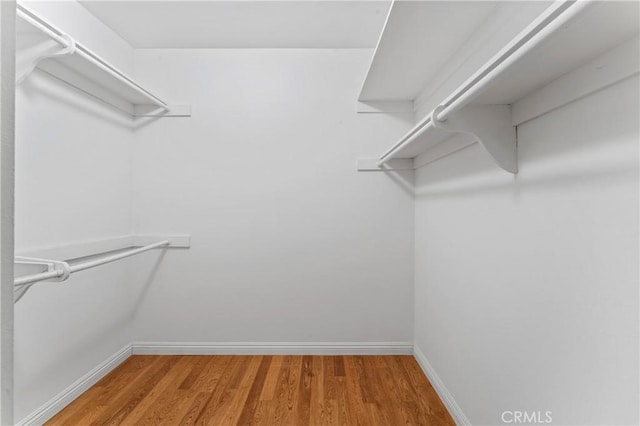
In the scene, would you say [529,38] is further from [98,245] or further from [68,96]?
[98,245]

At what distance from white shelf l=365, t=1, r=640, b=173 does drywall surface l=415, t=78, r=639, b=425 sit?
0.04 metres

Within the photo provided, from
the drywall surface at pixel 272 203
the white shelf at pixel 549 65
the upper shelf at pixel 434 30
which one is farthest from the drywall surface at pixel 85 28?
the white shelf at pixel 549 65

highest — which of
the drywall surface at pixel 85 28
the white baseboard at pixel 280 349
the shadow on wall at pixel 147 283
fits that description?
the drywall surface at pixel 85 28

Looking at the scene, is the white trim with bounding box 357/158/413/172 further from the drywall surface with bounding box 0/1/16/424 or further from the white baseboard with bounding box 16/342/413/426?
the drywall surface with bounding box 0/1/16/424

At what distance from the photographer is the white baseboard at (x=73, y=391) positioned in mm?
1462

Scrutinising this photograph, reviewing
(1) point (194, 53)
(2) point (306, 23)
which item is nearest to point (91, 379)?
(1) point (194, 53)

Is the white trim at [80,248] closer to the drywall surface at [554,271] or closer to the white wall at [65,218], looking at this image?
the white wall at [65,218]

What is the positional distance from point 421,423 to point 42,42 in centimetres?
228

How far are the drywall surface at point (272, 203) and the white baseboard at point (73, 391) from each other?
0.70ft

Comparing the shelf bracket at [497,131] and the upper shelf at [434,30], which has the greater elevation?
the upper shelf at [434,30]

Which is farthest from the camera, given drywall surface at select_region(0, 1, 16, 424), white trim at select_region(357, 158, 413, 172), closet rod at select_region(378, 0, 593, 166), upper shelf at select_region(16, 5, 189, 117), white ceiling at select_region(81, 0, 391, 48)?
white trim at select_region(357, 158, 413, 172)

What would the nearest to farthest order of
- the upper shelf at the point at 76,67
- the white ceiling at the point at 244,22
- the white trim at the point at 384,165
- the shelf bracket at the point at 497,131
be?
the shelf bracket at the point at 497,131, the upper shelf at the point at 76,67, the white ceiling at the point at 244,22, the white trim at the point at 384,165

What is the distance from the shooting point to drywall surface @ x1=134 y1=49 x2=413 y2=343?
2.20 metres

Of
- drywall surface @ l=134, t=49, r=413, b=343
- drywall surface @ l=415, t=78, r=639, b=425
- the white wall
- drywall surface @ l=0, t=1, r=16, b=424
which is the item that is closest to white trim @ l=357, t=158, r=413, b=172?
drywall surface @ l=134, t=49, r=413, b=343
